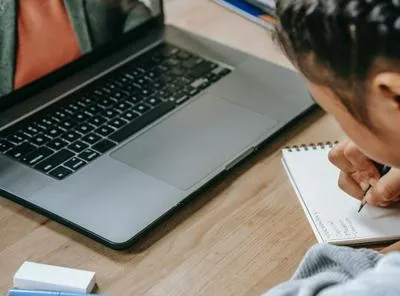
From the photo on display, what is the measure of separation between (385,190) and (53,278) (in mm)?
341

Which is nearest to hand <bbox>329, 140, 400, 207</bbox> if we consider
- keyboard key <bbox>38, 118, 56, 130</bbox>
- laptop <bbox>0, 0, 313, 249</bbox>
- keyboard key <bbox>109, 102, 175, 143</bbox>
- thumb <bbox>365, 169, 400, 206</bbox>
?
thumb <bbox>365, 169, 400, 206</bbox>

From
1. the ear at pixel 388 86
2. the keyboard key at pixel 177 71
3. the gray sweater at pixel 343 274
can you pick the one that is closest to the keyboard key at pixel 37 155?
the keyboard key at pixel 177 71

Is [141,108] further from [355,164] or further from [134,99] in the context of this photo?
[355,164]

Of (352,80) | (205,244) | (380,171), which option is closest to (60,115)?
(205,244)

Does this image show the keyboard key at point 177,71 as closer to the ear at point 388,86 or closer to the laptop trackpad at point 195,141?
the laptop trackpad at point 195,141

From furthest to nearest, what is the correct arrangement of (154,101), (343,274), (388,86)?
(154,101), (343,274), (388,86)

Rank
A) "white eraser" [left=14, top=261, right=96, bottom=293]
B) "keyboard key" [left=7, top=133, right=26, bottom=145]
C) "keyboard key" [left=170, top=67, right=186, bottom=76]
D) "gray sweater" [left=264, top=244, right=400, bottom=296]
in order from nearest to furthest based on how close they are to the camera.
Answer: "gray sweater" [left=264, top=244, right=400, bottom=296], "white eraser" [left=14, top=261, right=96, bottom=293], "keyboard key" [left=7, top=133, right=26, bottom=145], "keyboard key" [left=170, top=67, right=186, bottom=76]

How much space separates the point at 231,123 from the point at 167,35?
240mm

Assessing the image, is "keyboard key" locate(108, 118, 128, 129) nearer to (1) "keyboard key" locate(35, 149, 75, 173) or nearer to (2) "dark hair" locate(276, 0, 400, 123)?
(1) "keyboard key" locate(35, 149, 75, 173)

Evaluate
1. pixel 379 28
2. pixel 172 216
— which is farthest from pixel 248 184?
pixel 379 28

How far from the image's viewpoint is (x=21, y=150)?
98 cm

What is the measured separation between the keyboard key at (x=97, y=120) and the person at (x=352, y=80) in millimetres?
362

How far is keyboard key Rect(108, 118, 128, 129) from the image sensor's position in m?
1.03

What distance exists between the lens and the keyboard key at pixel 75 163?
958 millimetres
